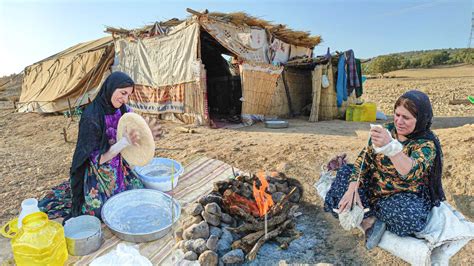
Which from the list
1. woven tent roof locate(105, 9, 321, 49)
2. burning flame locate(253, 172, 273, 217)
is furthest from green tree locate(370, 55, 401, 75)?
burning flame locate(253, 172, 273, 217)

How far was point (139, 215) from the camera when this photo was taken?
2512 millimetres

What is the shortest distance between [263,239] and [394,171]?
1.05 metres

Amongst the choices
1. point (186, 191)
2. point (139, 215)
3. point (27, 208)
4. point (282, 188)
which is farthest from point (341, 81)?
point (27, 208)

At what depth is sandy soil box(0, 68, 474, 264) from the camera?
89.3 inches

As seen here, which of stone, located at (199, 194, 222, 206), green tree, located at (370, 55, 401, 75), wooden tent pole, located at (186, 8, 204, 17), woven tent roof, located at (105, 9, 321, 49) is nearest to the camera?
stone, located at (199, 194, 222, 206)

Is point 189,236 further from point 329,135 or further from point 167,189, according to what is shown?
point 329,135

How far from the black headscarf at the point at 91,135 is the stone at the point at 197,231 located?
3.12 ft

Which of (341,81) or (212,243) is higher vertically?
(341,81)

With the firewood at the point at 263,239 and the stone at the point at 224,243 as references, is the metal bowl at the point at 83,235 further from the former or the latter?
the firewood at the point at 263,239

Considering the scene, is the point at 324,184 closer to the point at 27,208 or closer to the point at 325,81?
the point at 27,208

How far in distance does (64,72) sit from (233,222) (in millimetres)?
9749

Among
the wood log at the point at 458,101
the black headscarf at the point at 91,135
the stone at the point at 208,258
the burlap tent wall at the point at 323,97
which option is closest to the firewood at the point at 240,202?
the stone at the point at 208,258

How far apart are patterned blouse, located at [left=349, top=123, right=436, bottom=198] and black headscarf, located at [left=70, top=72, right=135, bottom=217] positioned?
6.54 ft

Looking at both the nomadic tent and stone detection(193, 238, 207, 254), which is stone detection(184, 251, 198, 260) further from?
the nomadic tent
